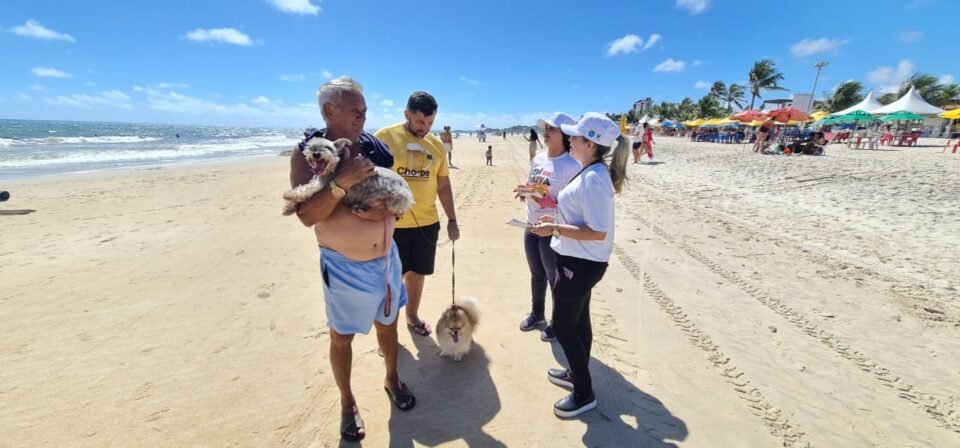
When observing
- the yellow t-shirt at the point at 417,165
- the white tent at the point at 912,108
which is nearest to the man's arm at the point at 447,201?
the yellow t-shirt at the point at 417,165

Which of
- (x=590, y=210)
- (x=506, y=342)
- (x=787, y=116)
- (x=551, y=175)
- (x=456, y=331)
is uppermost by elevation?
(x=787, y=116)

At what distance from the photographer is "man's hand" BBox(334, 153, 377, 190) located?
1.83 metres

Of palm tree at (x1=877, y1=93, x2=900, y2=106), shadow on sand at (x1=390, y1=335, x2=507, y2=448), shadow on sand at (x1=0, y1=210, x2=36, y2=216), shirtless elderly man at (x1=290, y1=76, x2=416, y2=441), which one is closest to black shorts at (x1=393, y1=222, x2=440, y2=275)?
shirtless elderly man at (x1=290, y1=76, x2=416, y2=441)

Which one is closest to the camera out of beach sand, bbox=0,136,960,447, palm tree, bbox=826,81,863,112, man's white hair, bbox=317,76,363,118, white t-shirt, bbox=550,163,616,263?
man's white hair, bbox=317,76,363,118

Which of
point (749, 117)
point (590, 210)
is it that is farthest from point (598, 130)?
point (749, 117)

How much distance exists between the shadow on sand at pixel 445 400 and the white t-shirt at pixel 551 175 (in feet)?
4.78

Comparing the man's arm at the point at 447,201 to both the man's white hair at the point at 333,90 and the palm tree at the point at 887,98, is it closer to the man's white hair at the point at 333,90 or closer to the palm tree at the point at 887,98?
A: the man's white hair at the point at 333,90

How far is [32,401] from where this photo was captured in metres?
2.91

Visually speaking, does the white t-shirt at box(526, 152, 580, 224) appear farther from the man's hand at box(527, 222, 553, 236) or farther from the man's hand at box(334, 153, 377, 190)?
the man's hand at box(334, 153, 377, 190)

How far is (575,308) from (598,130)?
3.84 ft

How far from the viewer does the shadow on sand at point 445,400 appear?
2.64 metres

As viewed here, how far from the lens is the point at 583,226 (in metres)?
2.39

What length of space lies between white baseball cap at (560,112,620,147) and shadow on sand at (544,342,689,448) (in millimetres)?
1965

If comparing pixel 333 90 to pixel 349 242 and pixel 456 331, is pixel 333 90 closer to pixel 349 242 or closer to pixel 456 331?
pixel 349 242
